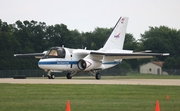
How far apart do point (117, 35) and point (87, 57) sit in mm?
6468

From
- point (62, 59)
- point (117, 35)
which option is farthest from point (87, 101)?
point (117, 35)

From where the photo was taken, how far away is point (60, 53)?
168ft

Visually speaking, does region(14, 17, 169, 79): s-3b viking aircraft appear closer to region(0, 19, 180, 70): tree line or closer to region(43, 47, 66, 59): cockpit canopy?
region(43, 47, 66, 59): cockpit canopy

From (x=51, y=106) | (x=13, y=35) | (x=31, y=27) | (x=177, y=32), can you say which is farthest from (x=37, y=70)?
(x=51, y=106)

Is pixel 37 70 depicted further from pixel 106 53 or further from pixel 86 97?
pixel 86 97

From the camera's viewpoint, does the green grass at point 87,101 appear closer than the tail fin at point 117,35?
Yes

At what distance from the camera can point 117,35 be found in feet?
192

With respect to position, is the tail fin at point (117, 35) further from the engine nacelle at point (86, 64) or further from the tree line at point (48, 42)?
the tree line at point (48, 42)

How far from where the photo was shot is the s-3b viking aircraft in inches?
2004

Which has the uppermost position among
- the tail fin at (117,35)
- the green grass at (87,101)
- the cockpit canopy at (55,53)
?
the tail fin at (117,35)

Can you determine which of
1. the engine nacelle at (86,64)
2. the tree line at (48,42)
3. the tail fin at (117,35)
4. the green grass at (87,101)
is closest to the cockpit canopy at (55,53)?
the engine nacelle at (86,64)

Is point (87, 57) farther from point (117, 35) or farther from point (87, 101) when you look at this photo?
point (87, 101)

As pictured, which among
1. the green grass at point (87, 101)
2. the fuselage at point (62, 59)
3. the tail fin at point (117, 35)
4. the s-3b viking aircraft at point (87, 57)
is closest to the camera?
the green grass at point (87, 101)

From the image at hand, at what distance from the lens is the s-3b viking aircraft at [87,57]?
50.9 meters
